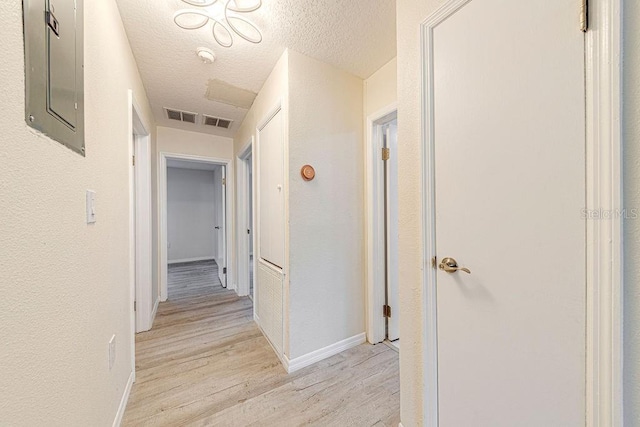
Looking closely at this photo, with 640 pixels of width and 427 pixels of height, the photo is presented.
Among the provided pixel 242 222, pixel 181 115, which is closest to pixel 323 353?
pixel 242 222

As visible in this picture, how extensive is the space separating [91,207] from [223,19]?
1.32 metres

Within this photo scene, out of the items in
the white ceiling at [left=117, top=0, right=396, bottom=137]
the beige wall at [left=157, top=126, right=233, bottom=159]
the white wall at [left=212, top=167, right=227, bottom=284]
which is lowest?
the white wall at [left=212, top=167, right=227, bottom=284]

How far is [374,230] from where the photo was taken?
6.66 ft

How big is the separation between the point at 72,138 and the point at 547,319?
5.57 ft

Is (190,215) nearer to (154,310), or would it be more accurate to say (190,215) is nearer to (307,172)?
(154,310)

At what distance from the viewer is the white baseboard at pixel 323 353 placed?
5.66 feet

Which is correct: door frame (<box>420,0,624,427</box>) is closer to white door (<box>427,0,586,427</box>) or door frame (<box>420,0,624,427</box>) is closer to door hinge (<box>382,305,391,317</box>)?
white door (<box>427,0,586,427</box>)

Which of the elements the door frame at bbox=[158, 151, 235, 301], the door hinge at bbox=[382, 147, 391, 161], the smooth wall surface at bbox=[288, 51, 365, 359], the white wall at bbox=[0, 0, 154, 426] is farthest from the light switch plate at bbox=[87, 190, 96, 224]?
the door frame at bbox=[158, 151, 235, 301]

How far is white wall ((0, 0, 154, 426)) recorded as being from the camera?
54 cm

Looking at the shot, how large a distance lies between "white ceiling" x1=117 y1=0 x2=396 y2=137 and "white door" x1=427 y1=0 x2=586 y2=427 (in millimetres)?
683

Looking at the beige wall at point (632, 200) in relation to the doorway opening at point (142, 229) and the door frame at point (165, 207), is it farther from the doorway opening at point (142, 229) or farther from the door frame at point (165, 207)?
the door frame at point (165, 207)

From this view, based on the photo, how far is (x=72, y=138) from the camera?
82 centimetres

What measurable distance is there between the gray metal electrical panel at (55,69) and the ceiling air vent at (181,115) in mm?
1940

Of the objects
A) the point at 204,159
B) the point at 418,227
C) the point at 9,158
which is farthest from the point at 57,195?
the point at 204,159
